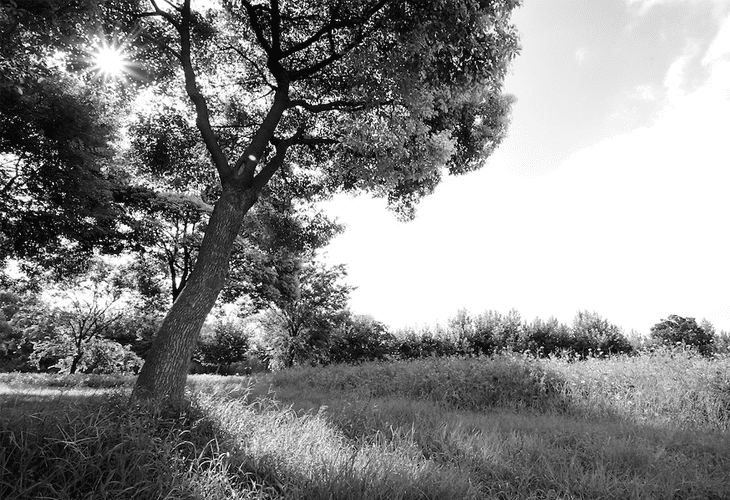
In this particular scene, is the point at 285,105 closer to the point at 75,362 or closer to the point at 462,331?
the point at 462,331

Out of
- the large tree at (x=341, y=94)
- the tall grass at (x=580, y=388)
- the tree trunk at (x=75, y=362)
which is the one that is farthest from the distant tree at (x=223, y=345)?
the large tree at (x=341, y=94)

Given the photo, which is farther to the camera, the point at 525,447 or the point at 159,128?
the point at 159,128

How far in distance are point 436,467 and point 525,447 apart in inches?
55.5

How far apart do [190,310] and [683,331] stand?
3167 cm

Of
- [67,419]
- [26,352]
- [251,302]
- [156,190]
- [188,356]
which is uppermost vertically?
[156,190]

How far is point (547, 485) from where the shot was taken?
3227 mm

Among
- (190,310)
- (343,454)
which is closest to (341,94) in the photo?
(190,310)

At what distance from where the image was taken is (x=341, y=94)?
8.48 m

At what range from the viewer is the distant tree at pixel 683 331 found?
2402cm

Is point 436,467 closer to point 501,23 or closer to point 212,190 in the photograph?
point 501,23

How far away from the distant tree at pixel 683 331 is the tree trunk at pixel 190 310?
28.4 meters

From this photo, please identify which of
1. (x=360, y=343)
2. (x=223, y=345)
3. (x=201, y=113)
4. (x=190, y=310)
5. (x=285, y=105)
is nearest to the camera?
(x=190, y=310)

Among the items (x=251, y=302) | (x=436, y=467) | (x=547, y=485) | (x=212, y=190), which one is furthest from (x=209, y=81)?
A: (x=251, y=302)

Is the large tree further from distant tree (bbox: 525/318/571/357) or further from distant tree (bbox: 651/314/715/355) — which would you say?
distant tree (bbox: 651/314/715/355)
